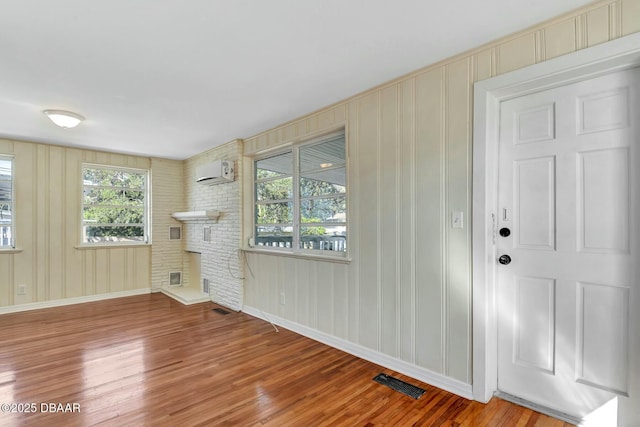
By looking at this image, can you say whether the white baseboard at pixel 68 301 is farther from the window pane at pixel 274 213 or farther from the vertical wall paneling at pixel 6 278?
the window pane at pixel 274 213

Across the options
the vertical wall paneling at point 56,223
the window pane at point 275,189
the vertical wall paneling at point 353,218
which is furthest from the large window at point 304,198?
the vertical wall paneling at point 56,223

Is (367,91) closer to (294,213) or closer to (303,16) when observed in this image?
(303,16)

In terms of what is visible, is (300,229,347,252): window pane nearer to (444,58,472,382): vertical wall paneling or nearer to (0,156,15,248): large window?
(444,58,472,382): vertical wall paneling

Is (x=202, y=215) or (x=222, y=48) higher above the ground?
(x=222, y=48)

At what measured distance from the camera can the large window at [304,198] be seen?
3336 millimetres

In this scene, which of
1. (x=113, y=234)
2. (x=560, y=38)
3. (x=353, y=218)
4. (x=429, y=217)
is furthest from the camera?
(x=113, y=234)

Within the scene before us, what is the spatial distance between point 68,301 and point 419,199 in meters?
5.44

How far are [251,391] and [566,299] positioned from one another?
2.23 m

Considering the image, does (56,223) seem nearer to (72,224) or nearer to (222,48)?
(72,224)

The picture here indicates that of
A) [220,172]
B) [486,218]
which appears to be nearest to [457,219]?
[486,218]

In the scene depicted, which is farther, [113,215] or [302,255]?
[113,215]

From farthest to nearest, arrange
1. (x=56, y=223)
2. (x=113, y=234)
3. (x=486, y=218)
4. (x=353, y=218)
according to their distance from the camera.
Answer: (x=113, y=234)
(x=56, y=223)
(x=353, y=218)
(x=486, y=218)

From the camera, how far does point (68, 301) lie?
4875 mm

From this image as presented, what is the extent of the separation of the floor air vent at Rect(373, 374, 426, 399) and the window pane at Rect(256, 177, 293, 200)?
2.24 metres
